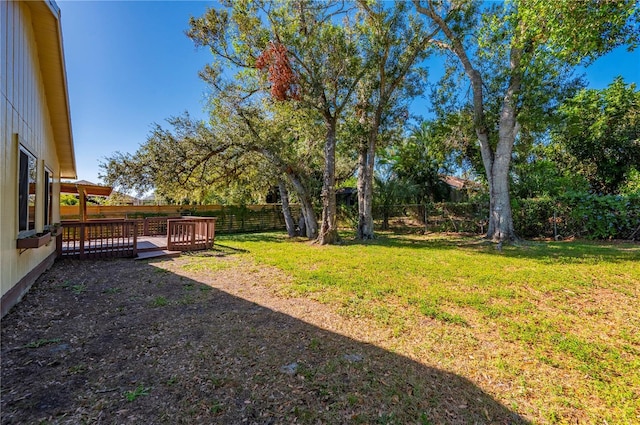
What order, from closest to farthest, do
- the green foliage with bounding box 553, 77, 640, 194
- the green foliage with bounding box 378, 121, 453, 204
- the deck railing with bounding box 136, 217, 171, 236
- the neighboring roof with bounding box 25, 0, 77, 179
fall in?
1. the neighboring roof with bounding box 25, 0, 77, 179
2. the deck railing with bounding box 136, 217, 171, 236
3. the green foliage with bounding box 553, 77, 640, 194
4. the green foliage with bounding box 378, 121, 453, 204

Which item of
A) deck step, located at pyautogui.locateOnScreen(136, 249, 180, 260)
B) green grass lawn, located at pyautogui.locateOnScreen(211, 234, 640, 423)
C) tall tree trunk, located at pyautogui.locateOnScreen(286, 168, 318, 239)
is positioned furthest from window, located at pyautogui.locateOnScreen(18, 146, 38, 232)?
tall tree trunk, located at pyautogui.locateOnScreen(286, 168, 318, 239)

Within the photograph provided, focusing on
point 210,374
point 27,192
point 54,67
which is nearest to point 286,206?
point 54,67

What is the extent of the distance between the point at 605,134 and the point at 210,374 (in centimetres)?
2082

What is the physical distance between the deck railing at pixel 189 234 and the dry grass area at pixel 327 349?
349 cm

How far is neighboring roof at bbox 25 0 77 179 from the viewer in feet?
15.3

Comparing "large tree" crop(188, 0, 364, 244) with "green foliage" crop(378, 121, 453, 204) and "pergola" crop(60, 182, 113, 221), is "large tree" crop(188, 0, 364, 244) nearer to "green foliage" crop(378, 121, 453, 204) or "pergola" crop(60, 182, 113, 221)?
"pergola" crop(60, 182, 113, 221)

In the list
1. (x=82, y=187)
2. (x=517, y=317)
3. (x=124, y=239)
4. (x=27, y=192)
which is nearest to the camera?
(x=517, y=317)

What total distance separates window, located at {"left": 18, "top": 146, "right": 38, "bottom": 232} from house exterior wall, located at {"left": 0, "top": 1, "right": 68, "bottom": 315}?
0.55 feet

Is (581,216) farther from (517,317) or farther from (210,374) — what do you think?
(210,374)

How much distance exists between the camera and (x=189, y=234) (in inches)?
400

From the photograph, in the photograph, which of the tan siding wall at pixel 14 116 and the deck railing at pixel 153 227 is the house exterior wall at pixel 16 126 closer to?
the tan siding wall at pixel 14 116

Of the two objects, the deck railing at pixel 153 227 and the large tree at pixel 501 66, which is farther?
the deck railing at pixel 153 227

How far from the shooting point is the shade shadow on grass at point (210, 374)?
212 centimetres

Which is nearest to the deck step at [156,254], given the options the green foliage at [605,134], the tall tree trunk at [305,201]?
the tall tree trunk at [305,201]
